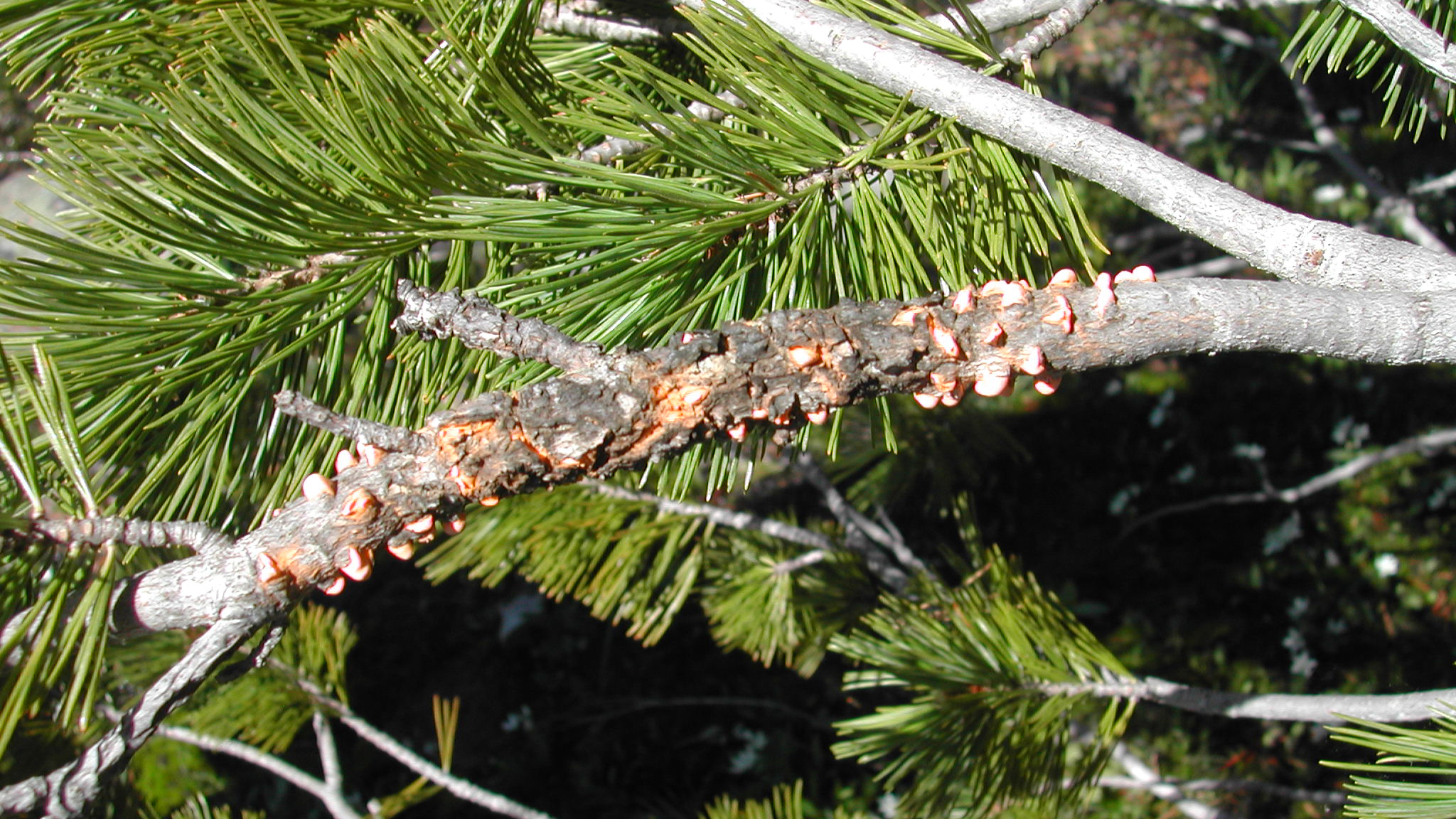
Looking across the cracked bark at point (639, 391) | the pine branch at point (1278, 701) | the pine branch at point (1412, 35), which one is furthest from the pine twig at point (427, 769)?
the pine branch at point (1412, 35)

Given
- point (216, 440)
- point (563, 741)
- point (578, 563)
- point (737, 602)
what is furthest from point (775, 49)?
point (563, 741)

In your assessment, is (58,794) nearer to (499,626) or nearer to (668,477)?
(668,477)

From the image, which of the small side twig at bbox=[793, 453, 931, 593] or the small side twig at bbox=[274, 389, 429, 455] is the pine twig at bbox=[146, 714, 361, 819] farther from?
the small side twig at bbox=[274, 389, 429, 455]

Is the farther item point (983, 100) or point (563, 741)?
point (563, 741)

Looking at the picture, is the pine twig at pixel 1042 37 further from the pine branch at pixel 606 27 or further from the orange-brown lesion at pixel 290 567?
the orange-brown lesion at pixel 290 567

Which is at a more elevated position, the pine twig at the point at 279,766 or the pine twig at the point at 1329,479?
the pine twig at the point at 1329,479

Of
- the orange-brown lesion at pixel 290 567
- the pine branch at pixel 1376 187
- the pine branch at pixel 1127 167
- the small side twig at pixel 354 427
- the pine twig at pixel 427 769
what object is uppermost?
the pine branch at pixel 1376 187

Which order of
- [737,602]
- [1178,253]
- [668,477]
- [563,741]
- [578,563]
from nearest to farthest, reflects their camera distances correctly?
[668,477] → [578,563] → [737,602] → [563,741] → [1178,253]

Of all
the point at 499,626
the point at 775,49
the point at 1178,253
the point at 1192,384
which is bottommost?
the point at 499,626
